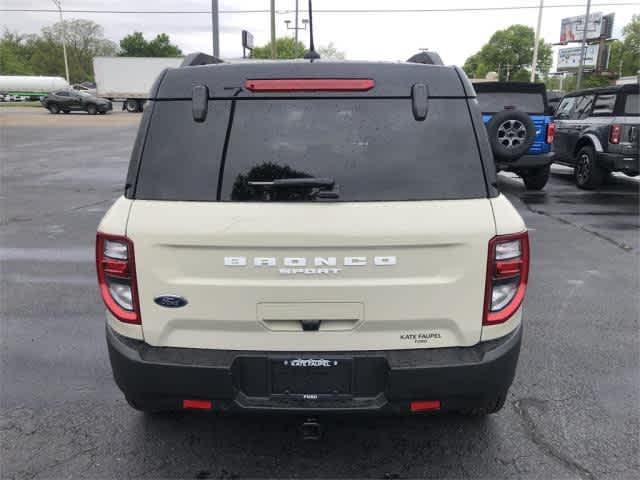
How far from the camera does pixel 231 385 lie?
2330 mm

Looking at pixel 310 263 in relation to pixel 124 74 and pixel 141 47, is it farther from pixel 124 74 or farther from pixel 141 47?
pixel 141 47

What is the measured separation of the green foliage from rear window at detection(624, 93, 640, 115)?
95.1 m

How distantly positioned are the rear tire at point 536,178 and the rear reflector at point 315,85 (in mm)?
9675

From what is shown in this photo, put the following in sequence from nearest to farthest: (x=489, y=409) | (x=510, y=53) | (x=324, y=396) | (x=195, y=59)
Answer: (x=324, y=396)
(x=489, y=409)
(x=195, y=59)
(x=510, y=53)

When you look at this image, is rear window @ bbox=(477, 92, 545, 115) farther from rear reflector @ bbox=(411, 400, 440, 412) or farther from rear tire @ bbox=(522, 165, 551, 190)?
rear reflector @ bbox=(411, 400, 440, 412)

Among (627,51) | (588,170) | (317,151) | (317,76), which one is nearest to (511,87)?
(588,170)

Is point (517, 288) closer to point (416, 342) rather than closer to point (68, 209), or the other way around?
point (416, 342)

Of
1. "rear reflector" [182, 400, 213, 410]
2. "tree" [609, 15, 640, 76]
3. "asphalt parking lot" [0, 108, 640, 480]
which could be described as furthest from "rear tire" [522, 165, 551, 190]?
"tree" [609, 15, 640, 76]

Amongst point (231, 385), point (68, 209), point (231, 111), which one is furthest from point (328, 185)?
point (68, 209)

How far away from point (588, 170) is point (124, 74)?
136 ft

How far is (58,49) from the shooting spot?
91.6 metres

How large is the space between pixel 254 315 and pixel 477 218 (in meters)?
1.03

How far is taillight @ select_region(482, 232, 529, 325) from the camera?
232 centimetres

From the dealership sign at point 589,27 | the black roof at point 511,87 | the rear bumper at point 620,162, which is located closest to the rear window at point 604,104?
the rear bumper at point 620,162
